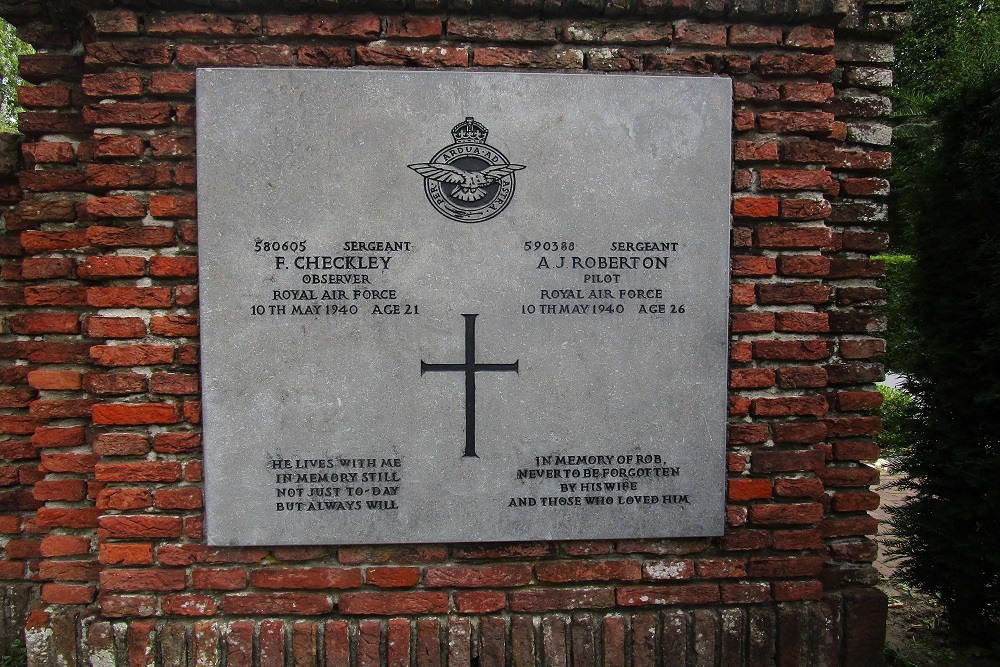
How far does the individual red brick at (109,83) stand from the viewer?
8.11 feet

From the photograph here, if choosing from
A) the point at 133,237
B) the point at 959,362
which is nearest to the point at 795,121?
the point at 959,362

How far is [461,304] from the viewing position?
2.55m

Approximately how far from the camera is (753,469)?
2674 mm

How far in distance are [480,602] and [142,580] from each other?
1.34 meters

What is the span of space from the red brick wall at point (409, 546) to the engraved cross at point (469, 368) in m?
0.54

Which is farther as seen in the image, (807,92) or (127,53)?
(807,92)

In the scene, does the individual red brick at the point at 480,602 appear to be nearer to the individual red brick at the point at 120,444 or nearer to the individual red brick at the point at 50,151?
the individual red brick at the point at 120,444

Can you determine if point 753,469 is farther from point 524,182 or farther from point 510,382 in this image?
point 524,182

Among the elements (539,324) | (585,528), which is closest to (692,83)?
(539,324)

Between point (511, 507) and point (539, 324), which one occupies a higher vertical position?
point (539, 324)

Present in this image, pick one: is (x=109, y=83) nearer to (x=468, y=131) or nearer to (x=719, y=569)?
(x=468, y=131)

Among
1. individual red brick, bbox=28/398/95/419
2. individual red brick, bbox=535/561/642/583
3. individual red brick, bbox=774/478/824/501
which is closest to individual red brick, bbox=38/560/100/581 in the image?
individual red brick, bbox=28/398/95/419

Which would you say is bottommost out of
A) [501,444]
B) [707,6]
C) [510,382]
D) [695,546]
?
[695,546]

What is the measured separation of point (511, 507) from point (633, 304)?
3.18 feet
